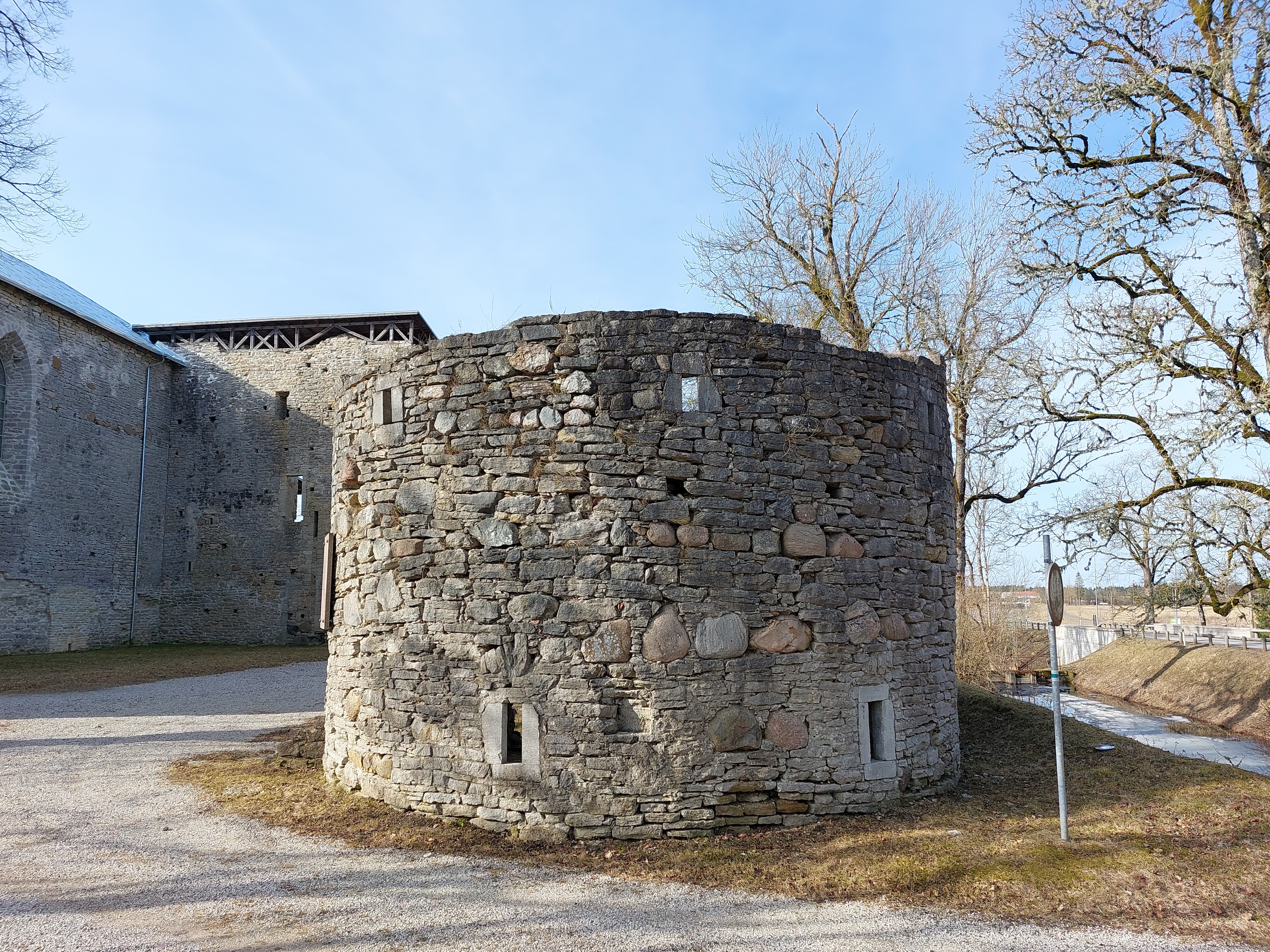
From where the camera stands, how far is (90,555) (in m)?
23.0

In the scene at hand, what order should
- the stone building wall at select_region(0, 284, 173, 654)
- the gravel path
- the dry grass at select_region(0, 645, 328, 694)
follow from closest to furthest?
the gravel path
the dry grass at select_region(0, 645, 328, 694)
the stone building wall at select_region(0, 284, 173, 654)

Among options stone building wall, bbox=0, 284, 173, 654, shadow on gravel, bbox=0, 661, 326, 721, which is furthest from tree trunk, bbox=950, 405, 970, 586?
stone building wall, bbox=0, 284, 173, 654

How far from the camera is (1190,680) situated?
60.8 ft

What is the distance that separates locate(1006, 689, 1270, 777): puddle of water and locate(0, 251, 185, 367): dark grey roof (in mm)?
24347

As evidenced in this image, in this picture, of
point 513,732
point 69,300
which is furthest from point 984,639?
point 69,300

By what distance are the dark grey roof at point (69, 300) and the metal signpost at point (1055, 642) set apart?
23.6 meters

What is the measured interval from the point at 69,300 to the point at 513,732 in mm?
25785

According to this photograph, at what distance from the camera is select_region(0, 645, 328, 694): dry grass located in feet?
51.1

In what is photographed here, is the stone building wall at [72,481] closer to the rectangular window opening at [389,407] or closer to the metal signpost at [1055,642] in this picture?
the rectangular window opening at [389,407]

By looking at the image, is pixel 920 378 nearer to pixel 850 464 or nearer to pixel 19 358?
pixel 850 464

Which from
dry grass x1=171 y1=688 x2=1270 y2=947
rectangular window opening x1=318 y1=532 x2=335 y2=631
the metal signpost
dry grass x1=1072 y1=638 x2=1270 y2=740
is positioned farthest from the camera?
dry grass x1=1072 y1=638 x2=1270 y2=740

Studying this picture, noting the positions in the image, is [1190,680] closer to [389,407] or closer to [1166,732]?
[1166,732]

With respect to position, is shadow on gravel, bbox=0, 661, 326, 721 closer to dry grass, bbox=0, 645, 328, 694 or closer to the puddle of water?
dry grass, bbox=0, 645, 328, 694

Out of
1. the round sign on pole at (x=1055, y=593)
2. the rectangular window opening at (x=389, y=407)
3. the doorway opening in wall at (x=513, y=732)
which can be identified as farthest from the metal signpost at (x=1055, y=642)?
the rectangular window opening at (x=389, y=407)
